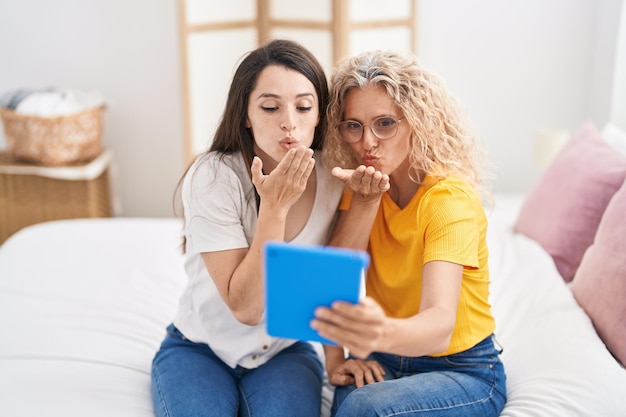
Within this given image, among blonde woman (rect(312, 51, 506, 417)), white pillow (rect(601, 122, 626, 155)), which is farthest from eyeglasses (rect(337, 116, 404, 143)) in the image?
white pillow (rect(601, 122, 626, 155))

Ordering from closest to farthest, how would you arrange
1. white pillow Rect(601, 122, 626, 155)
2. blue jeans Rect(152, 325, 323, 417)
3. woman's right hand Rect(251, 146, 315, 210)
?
woman's right hand Rect(251, 146, 315, 210) → blue jeans Rect(152, 325, 323, 417) → white pillow Rect(601, 122, 626, 155)

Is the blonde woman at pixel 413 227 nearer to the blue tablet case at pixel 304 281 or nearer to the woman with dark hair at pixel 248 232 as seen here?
the woman with dark hair at pixel 248 232

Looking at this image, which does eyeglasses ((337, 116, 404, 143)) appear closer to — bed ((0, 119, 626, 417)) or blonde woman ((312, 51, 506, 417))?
blonde woman ((312, 51, 506, 417))

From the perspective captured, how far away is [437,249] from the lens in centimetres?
132

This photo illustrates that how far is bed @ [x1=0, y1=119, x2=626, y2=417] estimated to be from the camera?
1448 mm

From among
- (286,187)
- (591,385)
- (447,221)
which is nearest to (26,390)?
(286,187)

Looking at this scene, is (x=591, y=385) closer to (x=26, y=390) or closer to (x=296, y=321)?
(x=296, y=321)

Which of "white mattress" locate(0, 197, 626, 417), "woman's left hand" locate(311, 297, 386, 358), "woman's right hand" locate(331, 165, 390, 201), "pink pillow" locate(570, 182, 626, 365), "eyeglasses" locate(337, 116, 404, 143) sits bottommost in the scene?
"white mattress" locate(0, 197, 626, 417)

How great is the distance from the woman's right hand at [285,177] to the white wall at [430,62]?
7.34 feet

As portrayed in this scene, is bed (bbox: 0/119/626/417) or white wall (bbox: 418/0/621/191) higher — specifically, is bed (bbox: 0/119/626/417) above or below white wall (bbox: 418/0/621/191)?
below

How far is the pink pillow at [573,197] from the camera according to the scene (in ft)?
6.26

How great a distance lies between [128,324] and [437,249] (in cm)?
93

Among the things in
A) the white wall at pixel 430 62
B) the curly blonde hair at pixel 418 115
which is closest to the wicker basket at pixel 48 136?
the white wall at pixel 430 62

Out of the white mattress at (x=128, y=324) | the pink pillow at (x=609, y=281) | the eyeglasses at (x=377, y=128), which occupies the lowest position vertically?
the white mattress at (x=128, y=324)
